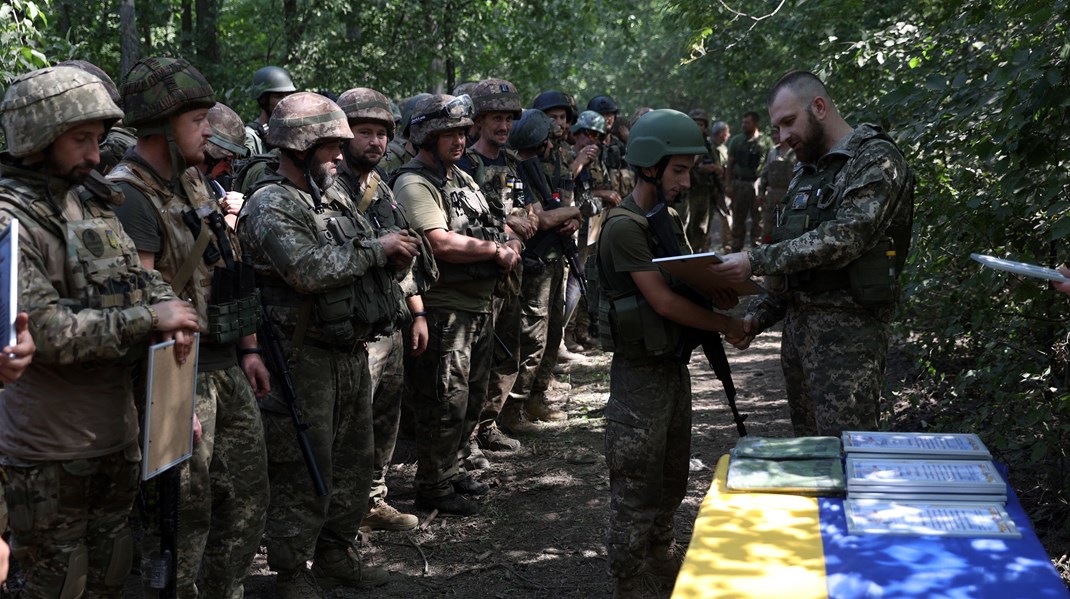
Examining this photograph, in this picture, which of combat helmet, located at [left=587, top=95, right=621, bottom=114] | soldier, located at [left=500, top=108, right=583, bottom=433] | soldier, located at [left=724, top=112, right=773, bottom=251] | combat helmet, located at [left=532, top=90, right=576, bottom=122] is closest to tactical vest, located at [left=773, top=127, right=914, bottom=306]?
soldier, located at [left=500, top=108, right=583, bottom=433]

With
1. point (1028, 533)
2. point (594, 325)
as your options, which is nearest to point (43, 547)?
point (1028, 533)

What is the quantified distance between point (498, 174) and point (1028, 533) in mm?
4783

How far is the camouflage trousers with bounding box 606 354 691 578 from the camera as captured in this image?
442 centimetres

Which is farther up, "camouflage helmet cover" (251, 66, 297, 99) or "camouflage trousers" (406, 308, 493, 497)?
"camouflage helmet cover" (251, 66, 297, 99)

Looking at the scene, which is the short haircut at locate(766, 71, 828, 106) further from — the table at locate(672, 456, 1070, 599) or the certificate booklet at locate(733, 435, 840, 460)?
the table at locate(672, 456, 1070, 599)

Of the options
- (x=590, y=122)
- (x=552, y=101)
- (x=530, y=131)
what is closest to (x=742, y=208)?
(x=590, y=122)

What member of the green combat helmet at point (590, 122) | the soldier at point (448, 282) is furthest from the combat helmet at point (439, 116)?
the green combat helmet at point (590, 122)

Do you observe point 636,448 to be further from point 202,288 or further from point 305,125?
point 305,125

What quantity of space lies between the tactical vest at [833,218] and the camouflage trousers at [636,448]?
77cm

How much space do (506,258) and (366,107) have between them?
127 cm

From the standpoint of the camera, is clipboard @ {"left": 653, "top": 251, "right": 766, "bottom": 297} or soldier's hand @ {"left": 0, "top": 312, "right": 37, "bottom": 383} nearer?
soldier's hand @ {"left": 0, "top": 312, "right": 37, "bottom": 383}

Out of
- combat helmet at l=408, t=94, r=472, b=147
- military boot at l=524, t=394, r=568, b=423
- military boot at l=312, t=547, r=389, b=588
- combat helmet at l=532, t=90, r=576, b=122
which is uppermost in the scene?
combat helmet at l=532, t=90, r=576, b=122

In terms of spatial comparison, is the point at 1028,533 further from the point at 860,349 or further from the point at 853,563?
the point at 860,349

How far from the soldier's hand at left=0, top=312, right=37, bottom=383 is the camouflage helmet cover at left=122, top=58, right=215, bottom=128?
121 centimetres
